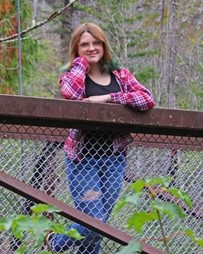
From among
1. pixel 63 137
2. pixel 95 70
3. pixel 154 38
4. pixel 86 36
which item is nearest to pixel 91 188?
pixel 63 137

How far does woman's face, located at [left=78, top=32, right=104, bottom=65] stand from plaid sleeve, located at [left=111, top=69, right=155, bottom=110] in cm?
14

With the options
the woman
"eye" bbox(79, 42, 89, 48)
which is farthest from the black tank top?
"eye" bbox(79, 42, 89, 48)

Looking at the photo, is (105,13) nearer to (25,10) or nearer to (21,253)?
(25,10)

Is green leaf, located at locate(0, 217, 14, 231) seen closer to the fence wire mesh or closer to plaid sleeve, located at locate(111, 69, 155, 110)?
the fence wire mesh

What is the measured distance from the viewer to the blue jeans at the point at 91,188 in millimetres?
2709

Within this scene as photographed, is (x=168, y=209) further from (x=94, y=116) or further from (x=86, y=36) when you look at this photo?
(x=86, y=36)

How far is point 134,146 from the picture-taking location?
290 centimetres

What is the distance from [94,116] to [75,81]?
265mm

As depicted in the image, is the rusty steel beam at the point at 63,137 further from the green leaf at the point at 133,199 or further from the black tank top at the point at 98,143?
the green leaf at the point at 133,199

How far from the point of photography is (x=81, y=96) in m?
2.72

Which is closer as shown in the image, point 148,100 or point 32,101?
point 32,101

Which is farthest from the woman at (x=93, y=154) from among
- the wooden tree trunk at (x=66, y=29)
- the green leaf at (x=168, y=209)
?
the wooden tree trunk at (x=66, y=29)

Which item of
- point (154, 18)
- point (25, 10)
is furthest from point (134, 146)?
point (154, 18)

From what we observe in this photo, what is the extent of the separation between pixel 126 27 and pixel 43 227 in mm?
12433
